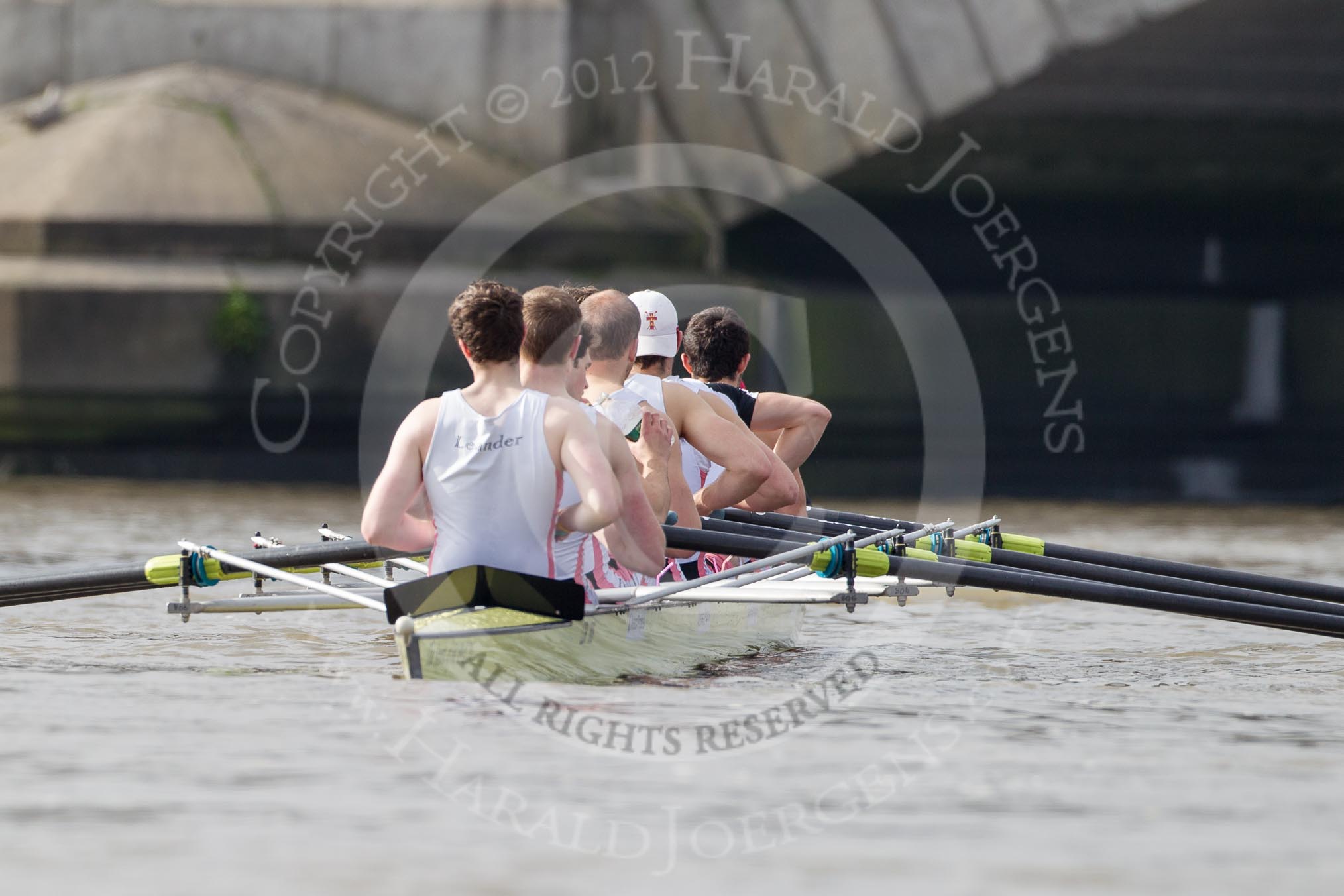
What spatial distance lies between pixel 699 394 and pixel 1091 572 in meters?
1.93

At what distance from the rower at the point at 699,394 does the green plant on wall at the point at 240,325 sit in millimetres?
12132

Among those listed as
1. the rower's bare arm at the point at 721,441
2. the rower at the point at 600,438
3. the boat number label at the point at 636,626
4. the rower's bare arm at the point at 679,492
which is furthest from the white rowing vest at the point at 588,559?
the rower's bare arm at the point at 721,441

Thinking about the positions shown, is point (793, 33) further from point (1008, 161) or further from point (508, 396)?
point (508, 396)

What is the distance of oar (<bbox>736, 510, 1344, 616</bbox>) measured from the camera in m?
8.60

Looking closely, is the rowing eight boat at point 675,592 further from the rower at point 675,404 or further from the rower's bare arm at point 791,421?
the rower's bare arm at point 791,421

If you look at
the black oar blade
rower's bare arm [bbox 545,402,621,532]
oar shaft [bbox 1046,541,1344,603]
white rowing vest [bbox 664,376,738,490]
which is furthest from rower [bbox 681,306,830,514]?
the black oar blade

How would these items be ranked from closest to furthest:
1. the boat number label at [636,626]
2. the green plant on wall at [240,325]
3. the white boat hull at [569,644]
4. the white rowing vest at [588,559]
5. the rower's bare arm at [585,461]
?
the white boat hull at [569,644]
the rower's bare arm at [585,461]
the white rowing vest at [588,559]
the boat number label at [636,626]
the green plant on wall at [240,325]

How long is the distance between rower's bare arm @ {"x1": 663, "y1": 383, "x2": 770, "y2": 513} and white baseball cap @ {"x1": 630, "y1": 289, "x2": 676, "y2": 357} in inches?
7.6

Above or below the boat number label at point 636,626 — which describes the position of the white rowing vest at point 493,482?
above

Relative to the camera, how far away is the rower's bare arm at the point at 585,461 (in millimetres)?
6797

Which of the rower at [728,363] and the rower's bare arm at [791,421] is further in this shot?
the rower's bare arm at [791,421]

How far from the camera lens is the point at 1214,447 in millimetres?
27562

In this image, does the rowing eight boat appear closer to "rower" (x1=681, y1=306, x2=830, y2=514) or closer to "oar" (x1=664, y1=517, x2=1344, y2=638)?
"oar" (x1=664, y1=517, x2=1344, y2=638)

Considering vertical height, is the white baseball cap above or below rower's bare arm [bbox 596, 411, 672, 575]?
above
